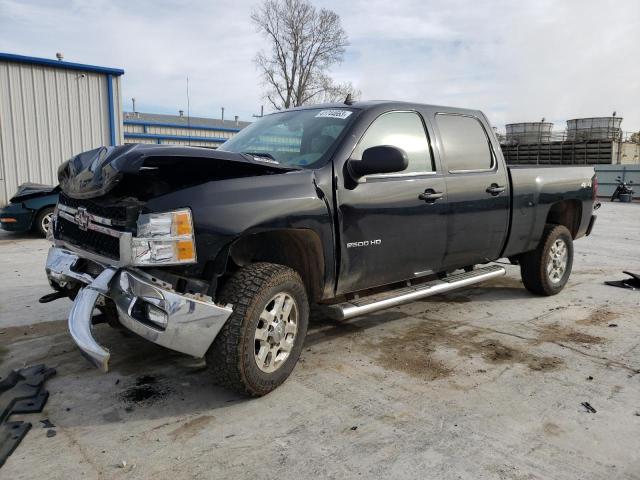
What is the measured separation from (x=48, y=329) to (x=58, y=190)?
1.31 m

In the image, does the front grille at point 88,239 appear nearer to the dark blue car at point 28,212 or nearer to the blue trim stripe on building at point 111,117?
the dark blue car at point 28,212

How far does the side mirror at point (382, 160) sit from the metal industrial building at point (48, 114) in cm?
1335

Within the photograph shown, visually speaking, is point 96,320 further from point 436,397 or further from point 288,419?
point 436,397

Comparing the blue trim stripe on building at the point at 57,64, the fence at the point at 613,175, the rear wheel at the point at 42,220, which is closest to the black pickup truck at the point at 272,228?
the rear wheel at the point at 42,220

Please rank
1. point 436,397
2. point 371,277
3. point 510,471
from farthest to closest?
point 371,277, point 436,397, point 510,471

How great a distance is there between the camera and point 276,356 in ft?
10.6

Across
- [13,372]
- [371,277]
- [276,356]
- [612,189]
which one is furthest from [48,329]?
[612,189]

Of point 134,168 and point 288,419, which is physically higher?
point 134,168

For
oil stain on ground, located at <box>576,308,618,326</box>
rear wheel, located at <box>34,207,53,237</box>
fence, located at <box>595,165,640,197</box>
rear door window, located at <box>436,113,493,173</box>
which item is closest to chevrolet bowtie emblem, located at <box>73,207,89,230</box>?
rear door window, located at <box>436,113,493,173</box>

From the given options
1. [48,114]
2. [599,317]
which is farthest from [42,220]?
[599,317]

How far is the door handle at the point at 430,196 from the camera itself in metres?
4.03

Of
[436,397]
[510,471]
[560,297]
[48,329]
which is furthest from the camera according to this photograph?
[560,297]

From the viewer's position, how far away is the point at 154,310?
9.06 ft

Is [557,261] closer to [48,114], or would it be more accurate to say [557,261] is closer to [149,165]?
[149,165]
